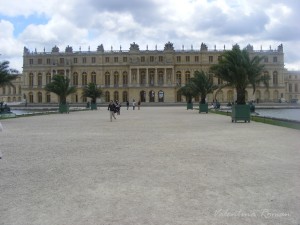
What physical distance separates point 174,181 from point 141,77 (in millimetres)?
97617

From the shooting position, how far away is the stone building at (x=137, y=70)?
103 meters

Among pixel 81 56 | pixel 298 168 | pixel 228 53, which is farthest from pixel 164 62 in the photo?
pixel 298 168

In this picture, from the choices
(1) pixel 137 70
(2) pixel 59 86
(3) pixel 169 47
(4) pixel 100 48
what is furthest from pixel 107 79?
(2) pixel 59 86

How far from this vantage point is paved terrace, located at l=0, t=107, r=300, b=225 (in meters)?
5.41

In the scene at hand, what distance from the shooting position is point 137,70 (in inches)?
4063

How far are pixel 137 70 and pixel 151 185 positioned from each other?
96763 millimetres

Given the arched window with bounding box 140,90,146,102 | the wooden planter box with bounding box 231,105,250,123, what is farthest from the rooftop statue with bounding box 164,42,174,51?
the wooden planter box with bounding box 231,105,250,123

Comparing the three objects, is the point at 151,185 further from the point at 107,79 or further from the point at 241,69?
the point at 107,79

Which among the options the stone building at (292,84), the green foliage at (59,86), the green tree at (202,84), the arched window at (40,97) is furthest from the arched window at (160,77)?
the green tree at (202,84)

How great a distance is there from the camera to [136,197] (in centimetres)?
632

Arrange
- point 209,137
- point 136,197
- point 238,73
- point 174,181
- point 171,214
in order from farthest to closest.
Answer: point 238,73 → point 209,137 → point 174,181 → point 136,197 → point 171,214

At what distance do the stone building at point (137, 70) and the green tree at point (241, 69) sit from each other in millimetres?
72117

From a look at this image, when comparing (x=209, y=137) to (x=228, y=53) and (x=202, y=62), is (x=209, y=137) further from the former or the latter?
(x=202, y=62)

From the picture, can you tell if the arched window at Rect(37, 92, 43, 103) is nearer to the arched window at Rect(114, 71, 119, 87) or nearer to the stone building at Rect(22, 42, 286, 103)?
the stone building at Rect(22, 42, 286, 103)
